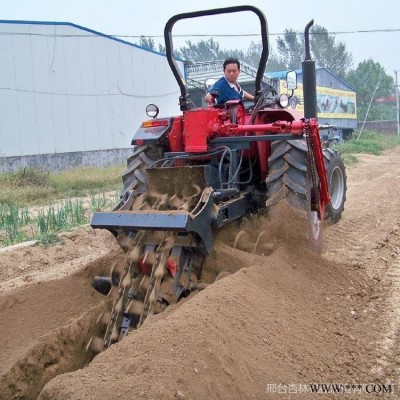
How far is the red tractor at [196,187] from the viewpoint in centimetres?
346

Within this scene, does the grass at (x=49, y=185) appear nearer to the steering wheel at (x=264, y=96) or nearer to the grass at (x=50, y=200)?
the grass at (x=50, y=200)

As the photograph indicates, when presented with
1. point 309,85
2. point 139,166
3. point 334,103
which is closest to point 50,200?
point 139,166

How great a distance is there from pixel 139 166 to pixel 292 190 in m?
1.47

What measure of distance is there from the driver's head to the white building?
9.59 metres

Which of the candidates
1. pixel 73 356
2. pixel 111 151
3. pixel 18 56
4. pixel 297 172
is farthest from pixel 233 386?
pixel 111 151

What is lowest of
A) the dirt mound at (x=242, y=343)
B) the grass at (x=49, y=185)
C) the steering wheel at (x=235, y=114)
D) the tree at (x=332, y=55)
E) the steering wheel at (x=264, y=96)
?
the grass at (x=49, y=185)

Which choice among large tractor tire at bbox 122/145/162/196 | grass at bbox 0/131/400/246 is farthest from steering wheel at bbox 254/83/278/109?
grass at bbox 0/131/400/246

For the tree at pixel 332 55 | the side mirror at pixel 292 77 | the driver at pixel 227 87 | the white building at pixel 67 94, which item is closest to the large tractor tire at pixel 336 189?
the side mirror at pixel 292 77

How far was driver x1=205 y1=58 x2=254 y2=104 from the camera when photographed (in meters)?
5.09

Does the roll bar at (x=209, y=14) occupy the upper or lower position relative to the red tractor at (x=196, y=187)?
upper

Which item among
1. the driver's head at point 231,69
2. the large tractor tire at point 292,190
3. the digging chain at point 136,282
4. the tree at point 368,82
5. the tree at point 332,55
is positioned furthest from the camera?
the tree at point 332,55

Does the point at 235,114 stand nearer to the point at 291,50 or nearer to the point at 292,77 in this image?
the point at 292,77

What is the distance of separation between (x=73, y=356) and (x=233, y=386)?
1272mm

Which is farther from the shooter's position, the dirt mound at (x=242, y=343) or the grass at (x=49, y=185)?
the grass at (x=49, y=185)
